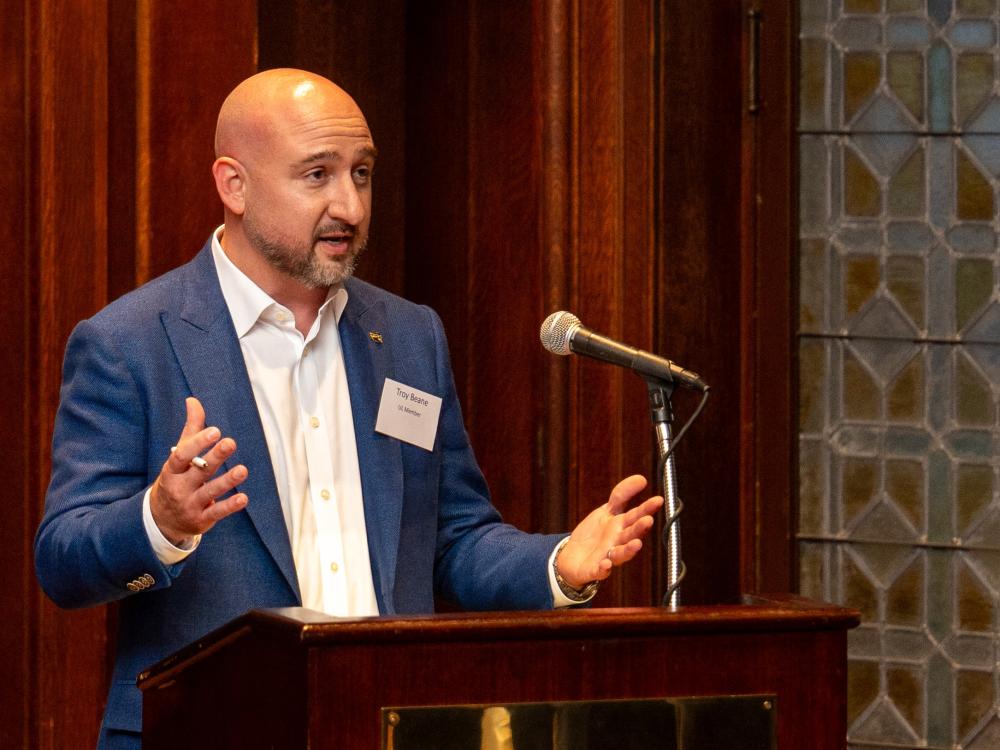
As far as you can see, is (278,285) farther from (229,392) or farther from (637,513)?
(637,513)

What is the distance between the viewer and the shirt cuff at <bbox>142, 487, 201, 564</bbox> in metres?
2.38

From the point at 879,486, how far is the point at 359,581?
1.86m

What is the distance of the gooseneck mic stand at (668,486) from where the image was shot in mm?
2332

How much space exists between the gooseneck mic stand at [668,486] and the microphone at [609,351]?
0.9 inches

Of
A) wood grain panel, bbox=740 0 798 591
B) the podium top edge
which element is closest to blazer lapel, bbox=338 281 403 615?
the podium top edge

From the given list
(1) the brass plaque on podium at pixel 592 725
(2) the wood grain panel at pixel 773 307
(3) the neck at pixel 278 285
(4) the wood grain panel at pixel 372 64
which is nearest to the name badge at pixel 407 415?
(3) the neck at pixel 278 285

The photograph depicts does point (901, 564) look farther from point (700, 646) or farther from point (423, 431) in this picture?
point (700, 646)

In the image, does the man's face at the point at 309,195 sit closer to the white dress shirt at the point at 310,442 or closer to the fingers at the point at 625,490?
the white dress shirt at the point at 310,442

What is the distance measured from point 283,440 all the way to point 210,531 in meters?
0.22

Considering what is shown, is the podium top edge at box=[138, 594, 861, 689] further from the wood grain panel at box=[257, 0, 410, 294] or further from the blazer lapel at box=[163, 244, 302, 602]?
the wood grain panel at box=[257, 0, 410, 294]

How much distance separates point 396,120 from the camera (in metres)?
4.17

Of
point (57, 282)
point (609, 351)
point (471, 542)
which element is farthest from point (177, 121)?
point (609, 351)

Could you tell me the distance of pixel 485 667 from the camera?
2.02 meters

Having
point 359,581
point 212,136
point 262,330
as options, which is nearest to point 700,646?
point 359,581
